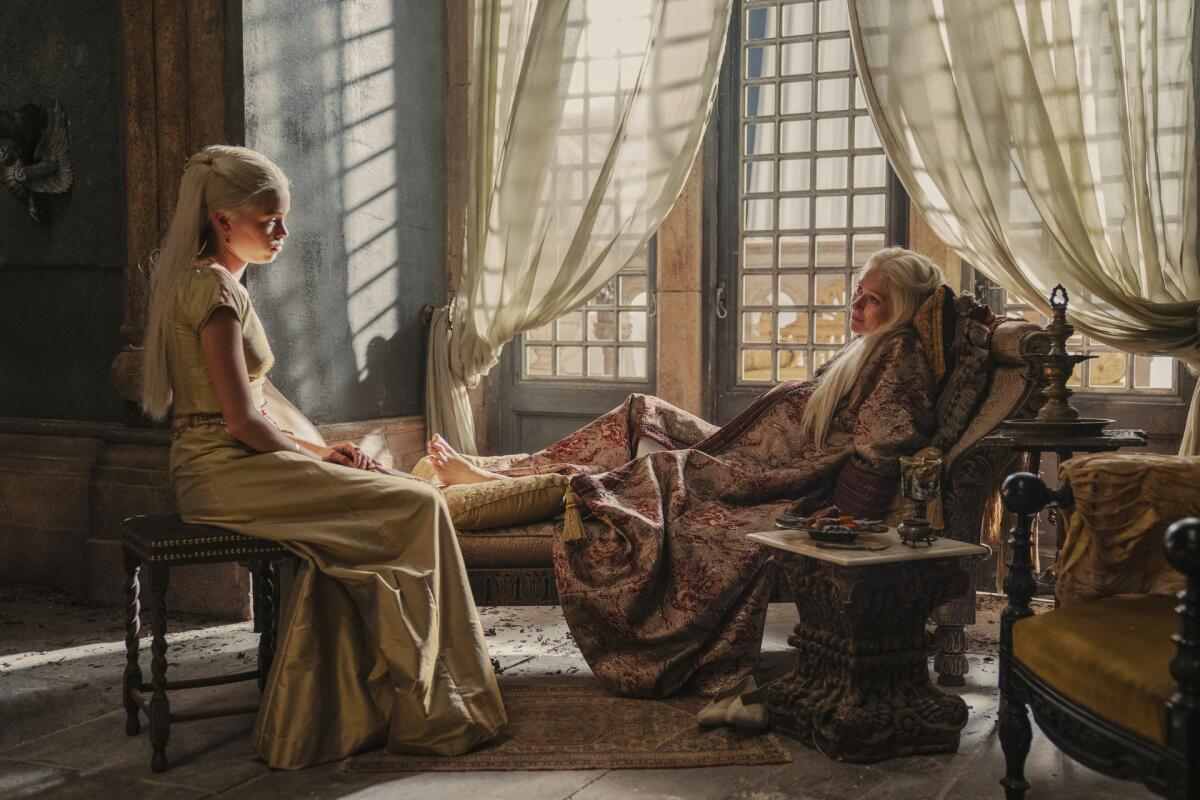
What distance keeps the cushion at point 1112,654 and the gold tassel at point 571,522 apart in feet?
4.79

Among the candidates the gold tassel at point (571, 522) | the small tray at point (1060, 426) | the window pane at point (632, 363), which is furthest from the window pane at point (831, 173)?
the gold tassel at point (571, 522)

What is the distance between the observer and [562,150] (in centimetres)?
513

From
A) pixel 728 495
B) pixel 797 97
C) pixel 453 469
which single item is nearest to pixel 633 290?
pixel 797 97

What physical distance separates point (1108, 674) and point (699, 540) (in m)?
1.63

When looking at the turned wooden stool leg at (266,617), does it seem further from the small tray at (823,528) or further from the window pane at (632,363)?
the window pane at (632,363)

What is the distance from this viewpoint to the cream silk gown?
9.41 ft

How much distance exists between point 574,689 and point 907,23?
9.81ft

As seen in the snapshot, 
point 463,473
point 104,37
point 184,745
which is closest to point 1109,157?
point 463,473

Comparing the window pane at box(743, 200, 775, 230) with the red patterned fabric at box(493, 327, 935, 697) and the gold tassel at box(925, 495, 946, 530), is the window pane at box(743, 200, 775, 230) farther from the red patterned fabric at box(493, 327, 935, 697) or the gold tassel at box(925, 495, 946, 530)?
the gold tassel at box(925, 495, 946, 530)

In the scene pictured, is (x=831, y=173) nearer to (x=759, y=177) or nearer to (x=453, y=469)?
(x=759, y=177)

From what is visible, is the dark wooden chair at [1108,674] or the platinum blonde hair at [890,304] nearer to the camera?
the dark wooden chair at [1108,674]

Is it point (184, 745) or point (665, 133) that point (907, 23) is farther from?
point (184, 745)

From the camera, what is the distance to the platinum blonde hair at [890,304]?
12.2ft

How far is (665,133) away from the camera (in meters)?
4.98
